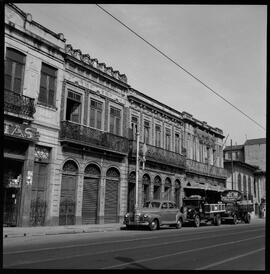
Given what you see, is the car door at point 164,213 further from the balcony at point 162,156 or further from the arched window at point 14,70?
the arched window at point 14,70

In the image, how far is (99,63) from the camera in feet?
97.0

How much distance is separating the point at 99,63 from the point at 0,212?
24.9 meters

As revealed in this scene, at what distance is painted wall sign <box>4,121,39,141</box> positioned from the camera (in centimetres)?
2126

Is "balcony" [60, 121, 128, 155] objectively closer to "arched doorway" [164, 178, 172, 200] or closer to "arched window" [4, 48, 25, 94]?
"arched window" [4, 48, 25, 94]

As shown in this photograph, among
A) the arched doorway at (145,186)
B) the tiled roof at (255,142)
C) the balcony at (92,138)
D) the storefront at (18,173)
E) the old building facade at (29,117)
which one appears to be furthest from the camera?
the tiled roof at (255,142)

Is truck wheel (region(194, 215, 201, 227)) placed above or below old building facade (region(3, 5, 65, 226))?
below

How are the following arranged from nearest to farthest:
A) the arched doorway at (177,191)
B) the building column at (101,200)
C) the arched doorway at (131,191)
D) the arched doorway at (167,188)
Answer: the building column at (101,200), the arched doorway at (131,191), the arched doorway at (167,188), the arched doorway at (177,191)

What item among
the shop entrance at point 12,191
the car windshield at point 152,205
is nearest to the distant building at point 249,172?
the car windshield at point 152,205

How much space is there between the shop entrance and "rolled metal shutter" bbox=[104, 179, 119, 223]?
8.36 meters

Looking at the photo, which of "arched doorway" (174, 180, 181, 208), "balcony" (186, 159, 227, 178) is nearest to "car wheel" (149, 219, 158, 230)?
"arched doorway" (174, 180, 181, 208)

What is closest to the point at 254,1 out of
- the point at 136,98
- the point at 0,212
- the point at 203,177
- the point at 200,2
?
the point at 200,2

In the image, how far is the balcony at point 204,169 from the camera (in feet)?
141

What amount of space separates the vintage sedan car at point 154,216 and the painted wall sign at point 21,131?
7.58 metres
